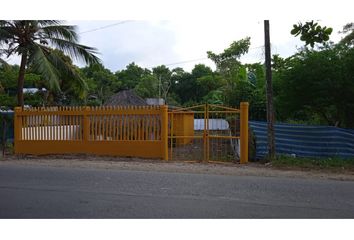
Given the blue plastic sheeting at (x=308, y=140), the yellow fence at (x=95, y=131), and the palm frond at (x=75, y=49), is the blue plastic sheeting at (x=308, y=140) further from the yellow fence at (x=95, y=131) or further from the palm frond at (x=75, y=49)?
the palm frond at (x=75, y=49)

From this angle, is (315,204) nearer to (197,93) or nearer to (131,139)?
(131,139)

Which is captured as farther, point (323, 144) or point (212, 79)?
point (212, 79)

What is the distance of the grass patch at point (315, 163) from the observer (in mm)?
11524

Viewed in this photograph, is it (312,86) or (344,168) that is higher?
(312,86)

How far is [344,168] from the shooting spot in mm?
11336

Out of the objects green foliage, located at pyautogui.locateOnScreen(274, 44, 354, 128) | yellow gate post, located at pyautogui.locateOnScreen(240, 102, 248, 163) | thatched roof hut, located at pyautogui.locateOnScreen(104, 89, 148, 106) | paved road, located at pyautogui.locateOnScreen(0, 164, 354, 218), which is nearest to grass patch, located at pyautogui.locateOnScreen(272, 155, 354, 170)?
yellow gate post, located at pyautogui.locateOnScreen(240, 102, 248, 163)

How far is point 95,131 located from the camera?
1402cm

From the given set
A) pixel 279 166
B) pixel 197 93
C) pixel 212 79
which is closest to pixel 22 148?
pixel 279 166

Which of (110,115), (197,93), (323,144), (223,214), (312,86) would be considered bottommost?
(223,214)

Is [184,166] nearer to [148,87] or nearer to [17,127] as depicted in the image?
[17,127]

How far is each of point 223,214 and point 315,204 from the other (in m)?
1.81

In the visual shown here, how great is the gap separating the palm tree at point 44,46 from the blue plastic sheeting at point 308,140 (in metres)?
8.51

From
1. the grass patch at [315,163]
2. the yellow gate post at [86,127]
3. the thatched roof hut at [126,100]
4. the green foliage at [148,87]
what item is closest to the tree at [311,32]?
the grass patch at [315,163]

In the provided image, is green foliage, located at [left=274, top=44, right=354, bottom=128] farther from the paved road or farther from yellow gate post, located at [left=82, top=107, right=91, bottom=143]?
yellow gate post, located at [left=82, top=107, right=91, bottom=143]
